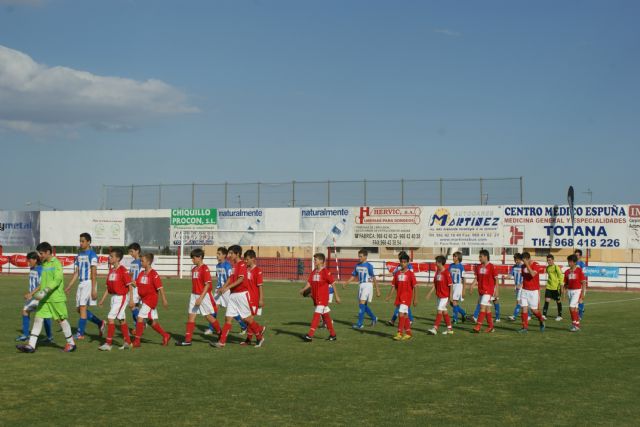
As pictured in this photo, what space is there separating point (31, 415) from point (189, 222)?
4337 cm

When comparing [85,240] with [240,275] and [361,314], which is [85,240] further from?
[361,314]

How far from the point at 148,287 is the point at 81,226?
4180 cm

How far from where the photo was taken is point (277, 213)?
4941 cm

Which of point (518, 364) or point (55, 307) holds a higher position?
point (55, 307)

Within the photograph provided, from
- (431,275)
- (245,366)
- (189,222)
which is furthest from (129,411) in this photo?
(189,222)

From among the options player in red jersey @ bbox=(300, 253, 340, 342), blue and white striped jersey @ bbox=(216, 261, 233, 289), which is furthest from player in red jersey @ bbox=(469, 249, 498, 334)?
blue and white striped jersey @ bbox=(216, 261, 233, 289)

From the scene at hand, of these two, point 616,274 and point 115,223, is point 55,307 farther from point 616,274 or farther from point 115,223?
point 115,223

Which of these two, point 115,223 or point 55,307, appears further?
point 115,223

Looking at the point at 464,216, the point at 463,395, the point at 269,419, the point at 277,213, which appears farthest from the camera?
the point at 277,213

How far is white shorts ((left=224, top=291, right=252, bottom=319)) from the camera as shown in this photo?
14.6m

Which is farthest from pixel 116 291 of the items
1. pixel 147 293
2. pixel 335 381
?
pixel 335 381

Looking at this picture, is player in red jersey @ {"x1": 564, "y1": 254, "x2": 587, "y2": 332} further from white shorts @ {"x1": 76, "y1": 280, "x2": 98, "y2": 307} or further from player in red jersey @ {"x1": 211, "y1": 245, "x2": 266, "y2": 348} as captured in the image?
white shorts @ {"x1": 76, "y1": 280, "x2": 98, "y2": 307}

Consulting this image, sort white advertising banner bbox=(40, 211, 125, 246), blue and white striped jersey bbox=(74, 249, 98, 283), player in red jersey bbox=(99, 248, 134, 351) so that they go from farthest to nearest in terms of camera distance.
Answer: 1. white advertising banner bbox=(40, 211, 125, 246)
2. blue and white striped jersey bbox=(74, 249, 98, 283)
3. player in red jersey bbox=(99, 248, 134, 351)

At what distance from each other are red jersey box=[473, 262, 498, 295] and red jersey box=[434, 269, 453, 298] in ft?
3.30
